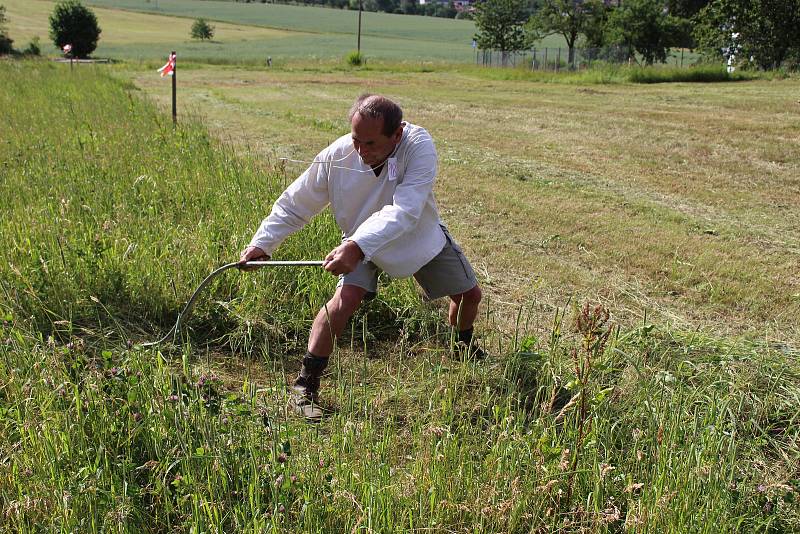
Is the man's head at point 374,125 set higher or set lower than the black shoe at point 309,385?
higher

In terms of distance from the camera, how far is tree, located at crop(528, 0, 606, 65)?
43.6 metres

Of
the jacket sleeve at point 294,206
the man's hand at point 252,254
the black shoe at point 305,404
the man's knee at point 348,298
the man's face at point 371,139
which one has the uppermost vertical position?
the man's face at point 371,139

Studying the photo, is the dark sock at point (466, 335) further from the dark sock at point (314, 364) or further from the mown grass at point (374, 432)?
the dark sock at point (314, 364)

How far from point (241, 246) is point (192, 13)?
90898 millimetres

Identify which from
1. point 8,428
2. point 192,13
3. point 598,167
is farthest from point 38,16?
point 8,428

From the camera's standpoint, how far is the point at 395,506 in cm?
237

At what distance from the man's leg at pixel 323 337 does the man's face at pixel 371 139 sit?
0.56m

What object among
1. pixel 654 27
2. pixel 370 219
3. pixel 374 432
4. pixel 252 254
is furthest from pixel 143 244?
pixel 654 27

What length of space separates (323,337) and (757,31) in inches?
1347

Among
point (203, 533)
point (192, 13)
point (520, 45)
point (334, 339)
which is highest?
point (192, 13)

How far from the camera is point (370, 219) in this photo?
10.4 feet

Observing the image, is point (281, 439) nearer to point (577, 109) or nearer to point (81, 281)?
point (81, 281)

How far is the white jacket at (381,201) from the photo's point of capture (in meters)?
3.21

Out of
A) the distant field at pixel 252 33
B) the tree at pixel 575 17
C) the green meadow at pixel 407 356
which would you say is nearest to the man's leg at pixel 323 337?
the green meadow at pixel 407 356
